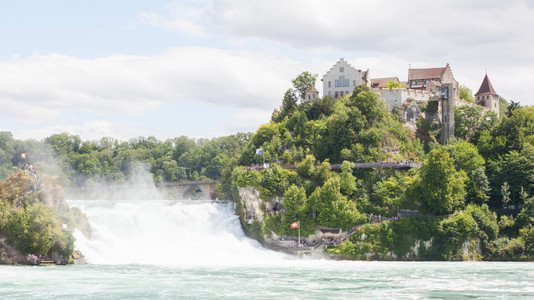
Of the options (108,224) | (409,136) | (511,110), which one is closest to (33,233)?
(108,224)

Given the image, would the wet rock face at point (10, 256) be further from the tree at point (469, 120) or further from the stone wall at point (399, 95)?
the tree at point (469, 120)

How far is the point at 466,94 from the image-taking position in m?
105

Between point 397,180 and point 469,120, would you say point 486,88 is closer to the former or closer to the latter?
point 469,120

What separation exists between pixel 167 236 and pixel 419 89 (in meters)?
38.5

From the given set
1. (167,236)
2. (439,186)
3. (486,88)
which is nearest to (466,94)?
(486,88)

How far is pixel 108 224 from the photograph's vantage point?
258 ft

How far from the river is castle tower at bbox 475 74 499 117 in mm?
37833

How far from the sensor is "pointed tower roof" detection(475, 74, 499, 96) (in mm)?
102144

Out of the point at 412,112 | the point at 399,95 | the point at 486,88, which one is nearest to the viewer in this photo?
the point at 412,112

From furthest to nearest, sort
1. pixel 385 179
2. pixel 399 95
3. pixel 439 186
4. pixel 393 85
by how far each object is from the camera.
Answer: pixel 393 85
pixel 399 95
pixel 385 179
pixel 439 186

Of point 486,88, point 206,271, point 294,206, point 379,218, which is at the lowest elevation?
point 206,271

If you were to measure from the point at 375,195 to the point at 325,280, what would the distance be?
27.6m

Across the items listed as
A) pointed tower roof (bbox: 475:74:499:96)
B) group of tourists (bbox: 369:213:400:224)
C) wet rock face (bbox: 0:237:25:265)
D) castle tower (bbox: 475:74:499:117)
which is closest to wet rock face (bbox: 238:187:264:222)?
group of tourists (bbox: 369:213:400:224)

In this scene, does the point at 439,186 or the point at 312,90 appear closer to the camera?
the point at 439,186
